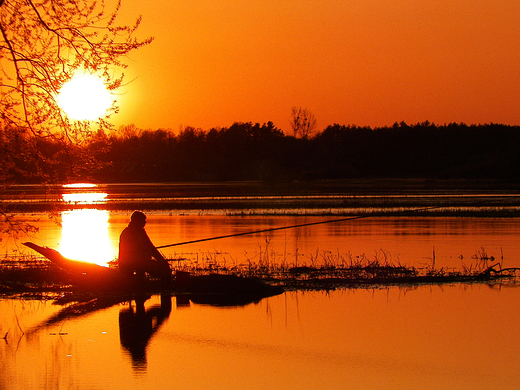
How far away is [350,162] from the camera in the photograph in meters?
135

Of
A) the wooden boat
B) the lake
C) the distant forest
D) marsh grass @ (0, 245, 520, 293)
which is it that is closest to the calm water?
the lake

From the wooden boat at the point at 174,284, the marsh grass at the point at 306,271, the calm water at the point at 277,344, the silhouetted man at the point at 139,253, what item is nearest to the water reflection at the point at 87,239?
the marsh grass at the point at 306,271

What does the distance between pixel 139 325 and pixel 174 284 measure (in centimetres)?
276

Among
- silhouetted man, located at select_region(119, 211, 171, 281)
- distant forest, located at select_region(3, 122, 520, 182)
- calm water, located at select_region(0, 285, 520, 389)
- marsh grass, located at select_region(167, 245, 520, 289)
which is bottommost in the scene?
calm water, located at select_region(0, 285, 520, 389)

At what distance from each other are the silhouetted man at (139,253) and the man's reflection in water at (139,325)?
0.59 meters

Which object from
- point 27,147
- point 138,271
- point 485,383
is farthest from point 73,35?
point 485,383

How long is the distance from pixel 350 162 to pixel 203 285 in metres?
124

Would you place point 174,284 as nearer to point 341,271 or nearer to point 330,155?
point 341,271

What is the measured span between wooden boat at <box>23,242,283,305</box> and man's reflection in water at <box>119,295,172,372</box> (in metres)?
0.51

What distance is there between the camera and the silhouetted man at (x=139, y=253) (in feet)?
41.3

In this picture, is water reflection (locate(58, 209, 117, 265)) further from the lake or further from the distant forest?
the distant forest

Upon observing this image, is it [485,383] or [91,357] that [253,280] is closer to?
[91,357]

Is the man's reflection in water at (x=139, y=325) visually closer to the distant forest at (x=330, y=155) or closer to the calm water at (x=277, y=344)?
the calm water at (x=277, y=344)

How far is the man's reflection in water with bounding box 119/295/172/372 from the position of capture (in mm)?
8938
